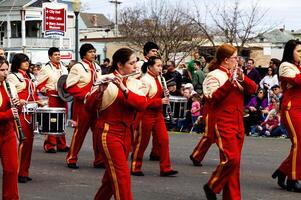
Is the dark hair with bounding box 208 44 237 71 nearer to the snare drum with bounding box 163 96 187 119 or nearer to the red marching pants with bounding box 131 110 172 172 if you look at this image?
the red marching pants with bounding box 131 110 172 172

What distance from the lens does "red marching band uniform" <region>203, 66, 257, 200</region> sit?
26.7 ft

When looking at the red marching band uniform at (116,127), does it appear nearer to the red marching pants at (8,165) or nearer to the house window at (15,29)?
the red marching pants at (8,165)

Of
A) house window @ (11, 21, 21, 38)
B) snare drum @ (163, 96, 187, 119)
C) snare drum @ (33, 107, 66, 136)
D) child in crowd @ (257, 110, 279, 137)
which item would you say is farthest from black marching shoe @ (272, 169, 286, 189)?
house window @ (11, 21, 21, 38)

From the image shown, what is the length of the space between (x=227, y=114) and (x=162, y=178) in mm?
2751

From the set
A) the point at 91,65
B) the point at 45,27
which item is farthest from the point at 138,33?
the point at 91,65

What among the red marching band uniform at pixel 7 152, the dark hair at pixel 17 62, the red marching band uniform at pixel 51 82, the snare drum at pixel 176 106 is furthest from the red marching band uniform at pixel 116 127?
the red marching band uniform at pixel 51 82

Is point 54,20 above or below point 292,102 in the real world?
above

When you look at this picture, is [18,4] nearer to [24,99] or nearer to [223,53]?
[24,99]

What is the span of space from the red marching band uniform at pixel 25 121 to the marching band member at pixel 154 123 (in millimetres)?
1638

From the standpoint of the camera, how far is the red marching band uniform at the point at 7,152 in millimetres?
8211

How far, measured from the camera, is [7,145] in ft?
27.1

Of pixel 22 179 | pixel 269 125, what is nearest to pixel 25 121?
pixel 22 179

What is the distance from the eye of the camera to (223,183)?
820 centimetres

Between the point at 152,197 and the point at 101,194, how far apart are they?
1915mm
